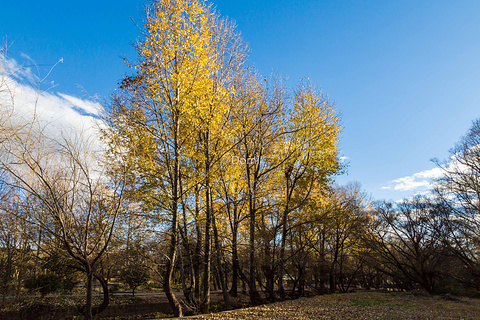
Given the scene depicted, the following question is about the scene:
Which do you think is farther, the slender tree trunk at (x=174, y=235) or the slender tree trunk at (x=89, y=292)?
the slender tree trunk at (x=174, y=235)

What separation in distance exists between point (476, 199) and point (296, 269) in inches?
491

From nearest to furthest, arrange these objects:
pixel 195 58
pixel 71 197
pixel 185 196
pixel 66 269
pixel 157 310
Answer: pixel 71 197 < pixel 195 58 < pixel 185 196 < pixel 66 269 < pixel 157 310

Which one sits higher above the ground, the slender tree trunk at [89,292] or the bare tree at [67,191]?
the bare tree at [67,191]

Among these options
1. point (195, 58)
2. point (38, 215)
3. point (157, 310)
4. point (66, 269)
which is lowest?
point (157, 310)

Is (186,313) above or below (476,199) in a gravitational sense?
below

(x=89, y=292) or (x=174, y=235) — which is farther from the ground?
(x=174, y=235)

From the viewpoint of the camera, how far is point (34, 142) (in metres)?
4.91

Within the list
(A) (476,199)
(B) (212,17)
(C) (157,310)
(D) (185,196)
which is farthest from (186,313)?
(A) (476,199)

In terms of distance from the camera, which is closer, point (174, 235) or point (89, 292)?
point (89, 292)

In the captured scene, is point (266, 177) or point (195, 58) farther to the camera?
point (266, 177)

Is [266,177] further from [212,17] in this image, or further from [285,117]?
[212,17]

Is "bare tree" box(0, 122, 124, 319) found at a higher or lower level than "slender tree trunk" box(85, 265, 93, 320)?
higher

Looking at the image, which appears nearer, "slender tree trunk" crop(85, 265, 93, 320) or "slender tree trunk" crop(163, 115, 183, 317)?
"slender tree trunk" crop(85, 265, 93, 320)

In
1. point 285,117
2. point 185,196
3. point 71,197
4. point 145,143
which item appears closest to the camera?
point 71,197
